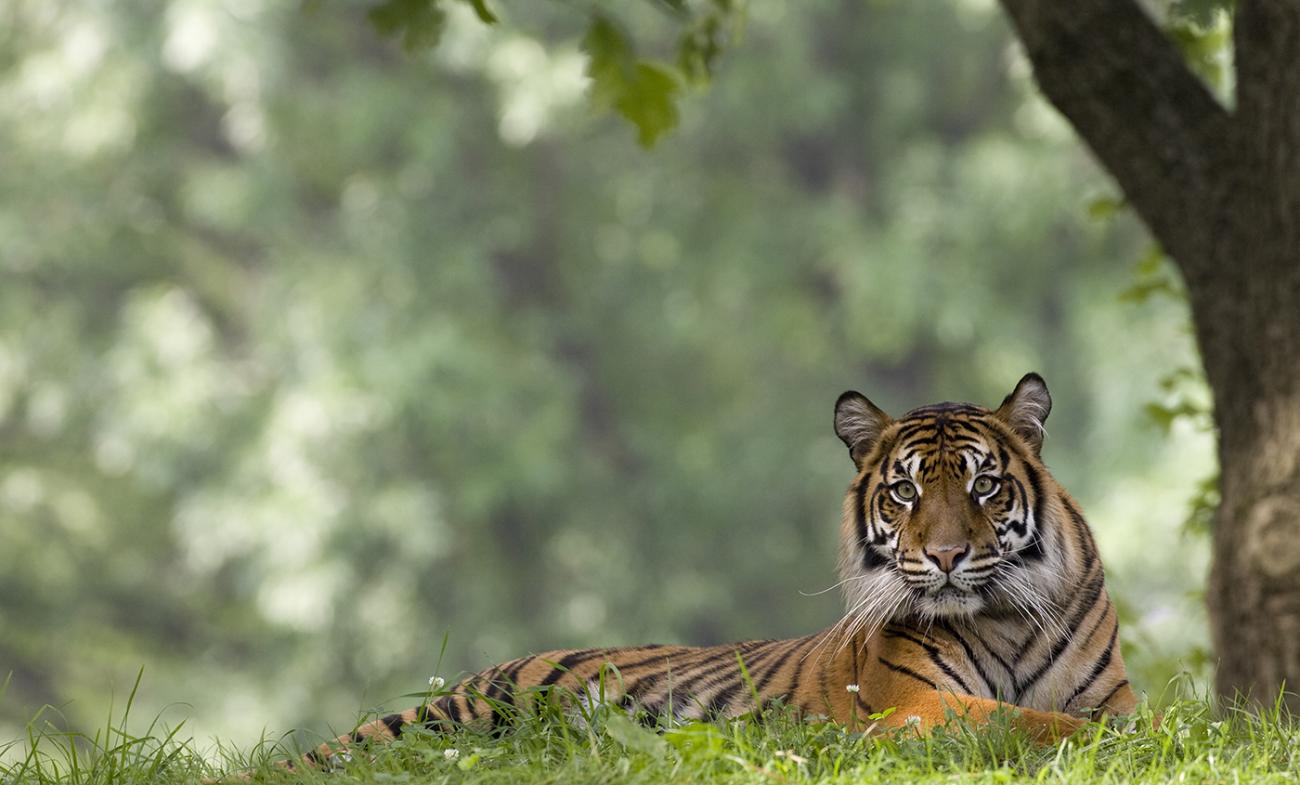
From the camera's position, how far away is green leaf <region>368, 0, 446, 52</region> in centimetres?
376

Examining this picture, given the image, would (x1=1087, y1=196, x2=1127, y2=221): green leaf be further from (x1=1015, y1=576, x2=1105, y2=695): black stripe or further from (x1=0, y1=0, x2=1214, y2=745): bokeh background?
(x1=0, y1=0, x2=1214, y2=745): bokeh background

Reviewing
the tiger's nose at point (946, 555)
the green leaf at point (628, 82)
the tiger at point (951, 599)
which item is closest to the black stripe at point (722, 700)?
the tiger at point (951, 599)

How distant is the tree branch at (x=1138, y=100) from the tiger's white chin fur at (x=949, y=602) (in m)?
1.81

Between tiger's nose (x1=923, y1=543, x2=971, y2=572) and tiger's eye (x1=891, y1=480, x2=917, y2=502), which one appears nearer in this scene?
tiger's nose (x1=923, y1=543, x2=971, y2=572)

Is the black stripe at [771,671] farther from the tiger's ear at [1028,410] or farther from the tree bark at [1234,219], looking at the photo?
the tree bark at [1234,219]

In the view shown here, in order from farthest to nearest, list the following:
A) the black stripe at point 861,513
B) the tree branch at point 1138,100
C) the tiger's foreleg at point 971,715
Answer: the tree branch at point 1138,100 → the black stripe at point 861,513 → the tiger's foreleg at point 971,715

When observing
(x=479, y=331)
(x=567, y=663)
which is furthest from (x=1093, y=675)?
(x=479, y=331)

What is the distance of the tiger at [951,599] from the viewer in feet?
11.0

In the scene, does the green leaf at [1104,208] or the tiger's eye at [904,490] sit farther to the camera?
the green leaf at [1104,208]

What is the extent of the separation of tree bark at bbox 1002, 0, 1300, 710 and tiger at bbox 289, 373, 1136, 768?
3.73 ft

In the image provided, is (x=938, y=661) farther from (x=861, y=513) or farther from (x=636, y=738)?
(x=636, y=738)

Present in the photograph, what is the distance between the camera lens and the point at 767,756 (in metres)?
3.12

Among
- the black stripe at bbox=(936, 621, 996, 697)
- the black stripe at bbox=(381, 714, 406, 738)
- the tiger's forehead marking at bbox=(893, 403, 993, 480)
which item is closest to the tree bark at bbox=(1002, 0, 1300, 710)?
the black stripe at bbox=(936, 621, 996, 697)

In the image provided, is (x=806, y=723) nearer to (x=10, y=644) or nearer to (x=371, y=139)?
(x=371, y=139)
